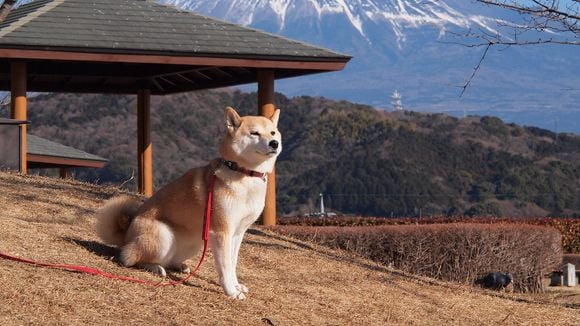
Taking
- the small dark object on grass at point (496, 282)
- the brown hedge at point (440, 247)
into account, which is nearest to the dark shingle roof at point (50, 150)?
the brown hedge at point (440, 247)

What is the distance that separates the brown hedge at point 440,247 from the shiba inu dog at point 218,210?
6.90 meters

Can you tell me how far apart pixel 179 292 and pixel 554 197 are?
53165 mm

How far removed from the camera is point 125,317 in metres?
7.70

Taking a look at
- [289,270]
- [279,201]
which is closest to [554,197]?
[279,201]

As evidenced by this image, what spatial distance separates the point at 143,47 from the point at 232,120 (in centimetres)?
839

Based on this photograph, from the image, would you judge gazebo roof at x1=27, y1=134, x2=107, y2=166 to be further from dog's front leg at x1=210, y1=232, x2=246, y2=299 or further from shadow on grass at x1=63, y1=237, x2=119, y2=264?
dog's front leg at x1=210, y1=232, x2=246, y2=299

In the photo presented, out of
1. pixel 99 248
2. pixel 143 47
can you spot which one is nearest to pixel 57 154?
pixel 143 47

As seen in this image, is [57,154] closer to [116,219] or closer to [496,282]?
[496,282]

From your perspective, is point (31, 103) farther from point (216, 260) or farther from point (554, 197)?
point (216, 260)

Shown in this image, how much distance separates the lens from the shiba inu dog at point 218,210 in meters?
8.20

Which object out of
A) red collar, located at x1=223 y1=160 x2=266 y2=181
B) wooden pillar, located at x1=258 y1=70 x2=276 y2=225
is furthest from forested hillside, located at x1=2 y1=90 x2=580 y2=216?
red collar, located at x1=223 y1=160 x2=266 y2=181

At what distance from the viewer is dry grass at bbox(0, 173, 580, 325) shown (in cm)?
785

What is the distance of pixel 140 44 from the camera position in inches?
647

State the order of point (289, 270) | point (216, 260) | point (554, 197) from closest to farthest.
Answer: point (216, 260) < point (289, 270) < point (554, 197)
